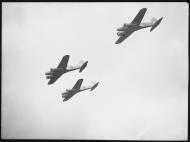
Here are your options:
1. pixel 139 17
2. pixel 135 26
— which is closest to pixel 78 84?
pixel 135 26

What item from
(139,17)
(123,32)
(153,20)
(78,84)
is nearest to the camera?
(139,17)

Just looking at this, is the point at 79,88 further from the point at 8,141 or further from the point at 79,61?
the point at 8,141

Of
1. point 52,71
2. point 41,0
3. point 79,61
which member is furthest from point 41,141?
point 79,61

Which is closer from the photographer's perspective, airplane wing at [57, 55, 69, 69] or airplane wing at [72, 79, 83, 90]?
airplane wing at [57, 55, 69, 69]

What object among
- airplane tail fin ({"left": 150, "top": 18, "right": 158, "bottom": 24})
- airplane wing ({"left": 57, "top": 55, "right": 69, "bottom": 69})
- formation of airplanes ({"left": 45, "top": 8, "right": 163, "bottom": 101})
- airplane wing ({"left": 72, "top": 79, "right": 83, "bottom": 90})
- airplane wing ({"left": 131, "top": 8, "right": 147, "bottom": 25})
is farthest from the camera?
airplane wing ({"left": 72, "top": 79, "right": 83, "bottom": 90})

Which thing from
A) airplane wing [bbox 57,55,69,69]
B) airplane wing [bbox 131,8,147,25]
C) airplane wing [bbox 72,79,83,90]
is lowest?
airplane wing [bbox 72,79,83,90]

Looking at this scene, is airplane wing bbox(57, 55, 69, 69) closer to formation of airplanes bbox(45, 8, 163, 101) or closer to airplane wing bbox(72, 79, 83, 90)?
formation of airplanes bbox(45, 8, 163, 101)

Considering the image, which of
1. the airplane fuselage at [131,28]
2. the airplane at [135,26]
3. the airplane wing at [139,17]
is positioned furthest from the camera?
the airplane fuselage at [131,28]

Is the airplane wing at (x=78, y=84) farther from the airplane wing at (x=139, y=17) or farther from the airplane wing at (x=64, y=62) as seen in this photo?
the airplane wing at (x=139, y=17)

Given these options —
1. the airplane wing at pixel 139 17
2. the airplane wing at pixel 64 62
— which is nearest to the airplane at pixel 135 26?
the airplane wing at pixel 139 17

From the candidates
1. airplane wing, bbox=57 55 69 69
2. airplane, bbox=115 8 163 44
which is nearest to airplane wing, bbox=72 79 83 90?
airplane wing, bbox=57 55 69 69

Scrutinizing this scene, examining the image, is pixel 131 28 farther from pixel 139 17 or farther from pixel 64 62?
pixel 64 62
